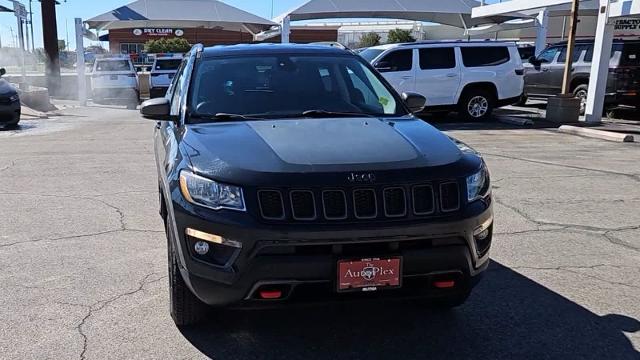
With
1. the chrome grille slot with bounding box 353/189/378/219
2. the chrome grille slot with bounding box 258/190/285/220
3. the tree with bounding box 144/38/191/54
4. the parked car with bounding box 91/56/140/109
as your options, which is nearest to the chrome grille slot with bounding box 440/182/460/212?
the chrome grille slot with bounding box 353/189/378/219

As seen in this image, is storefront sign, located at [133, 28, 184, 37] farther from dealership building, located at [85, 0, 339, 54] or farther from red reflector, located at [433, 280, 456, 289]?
red reflector, located at [433, 280, 456, 289]

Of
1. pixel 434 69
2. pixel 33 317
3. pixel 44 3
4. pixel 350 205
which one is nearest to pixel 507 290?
pixel 350 205

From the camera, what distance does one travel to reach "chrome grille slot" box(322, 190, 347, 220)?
2975 mm

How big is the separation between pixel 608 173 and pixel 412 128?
231 inches

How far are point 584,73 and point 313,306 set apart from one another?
15.4 m

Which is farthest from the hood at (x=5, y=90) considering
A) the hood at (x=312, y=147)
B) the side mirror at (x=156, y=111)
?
the hood at (x=312, y=147)

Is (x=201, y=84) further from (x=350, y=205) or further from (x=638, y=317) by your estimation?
(x=638, y=317)

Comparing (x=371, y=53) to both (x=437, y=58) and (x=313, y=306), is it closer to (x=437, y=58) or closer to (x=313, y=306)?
(x=437, y=58)

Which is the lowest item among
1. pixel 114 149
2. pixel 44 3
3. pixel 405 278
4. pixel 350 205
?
pixel 114 149

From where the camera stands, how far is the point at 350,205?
2994mm

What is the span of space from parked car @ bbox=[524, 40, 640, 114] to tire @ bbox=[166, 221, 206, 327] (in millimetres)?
14582

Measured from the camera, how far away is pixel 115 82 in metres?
22.1

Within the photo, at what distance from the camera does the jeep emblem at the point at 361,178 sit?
3014 millimetres

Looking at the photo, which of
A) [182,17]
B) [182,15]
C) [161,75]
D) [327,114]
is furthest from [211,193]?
[182,15]
